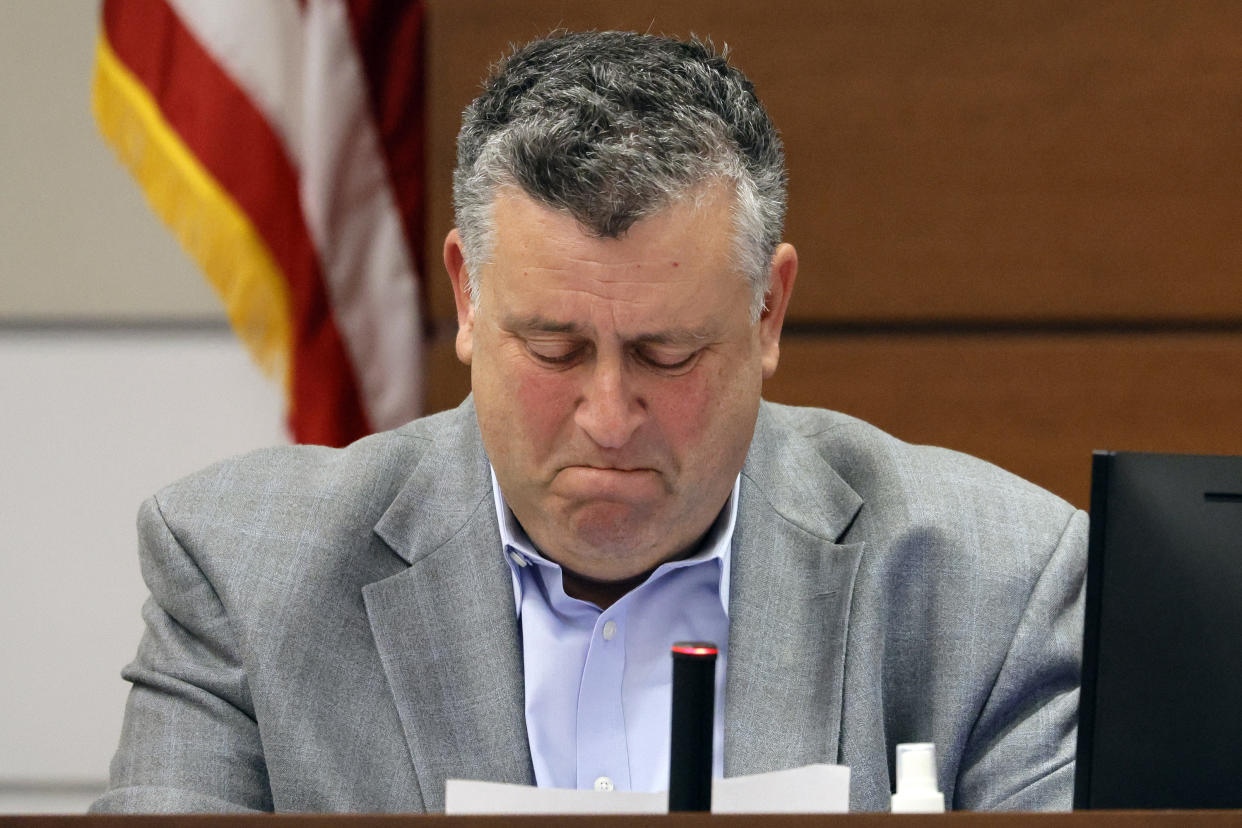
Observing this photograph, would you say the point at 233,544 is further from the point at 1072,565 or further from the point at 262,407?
the point at 262,407

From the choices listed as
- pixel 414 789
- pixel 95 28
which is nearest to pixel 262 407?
pixel 95 28

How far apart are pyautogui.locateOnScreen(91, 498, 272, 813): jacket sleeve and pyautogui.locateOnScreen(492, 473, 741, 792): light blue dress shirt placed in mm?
302

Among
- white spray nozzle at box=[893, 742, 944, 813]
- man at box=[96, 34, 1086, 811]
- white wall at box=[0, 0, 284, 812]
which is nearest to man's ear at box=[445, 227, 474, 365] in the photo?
man at box=[96, 34, 1086, 811]

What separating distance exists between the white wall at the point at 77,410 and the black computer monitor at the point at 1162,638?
1973mm

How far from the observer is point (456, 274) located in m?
1.52

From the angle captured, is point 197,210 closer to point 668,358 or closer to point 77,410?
point 77,410

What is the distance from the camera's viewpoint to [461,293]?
1525 mm

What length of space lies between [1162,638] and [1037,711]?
1.79ft

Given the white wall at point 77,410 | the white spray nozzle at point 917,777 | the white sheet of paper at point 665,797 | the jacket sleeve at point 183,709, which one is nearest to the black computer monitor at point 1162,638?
the white spray nozzle at point 917,777

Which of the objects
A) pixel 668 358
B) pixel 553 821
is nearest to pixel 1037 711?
pixel 668 358

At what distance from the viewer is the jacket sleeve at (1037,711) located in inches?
55.9

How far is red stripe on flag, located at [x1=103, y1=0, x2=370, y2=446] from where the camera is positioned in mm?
2459

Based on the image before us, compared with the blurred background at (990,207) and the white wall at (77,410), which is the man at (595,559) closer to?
the blurred background at (990,207)

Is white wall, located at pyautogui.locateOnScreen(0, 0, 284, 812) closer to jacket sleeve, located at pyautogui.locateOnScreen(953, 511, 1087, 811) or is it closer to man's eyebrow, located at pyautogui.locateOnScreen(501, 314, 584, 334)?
man's eyebrow, located at pyautogui.locateOnScreen(501, 314, 584, 334)
